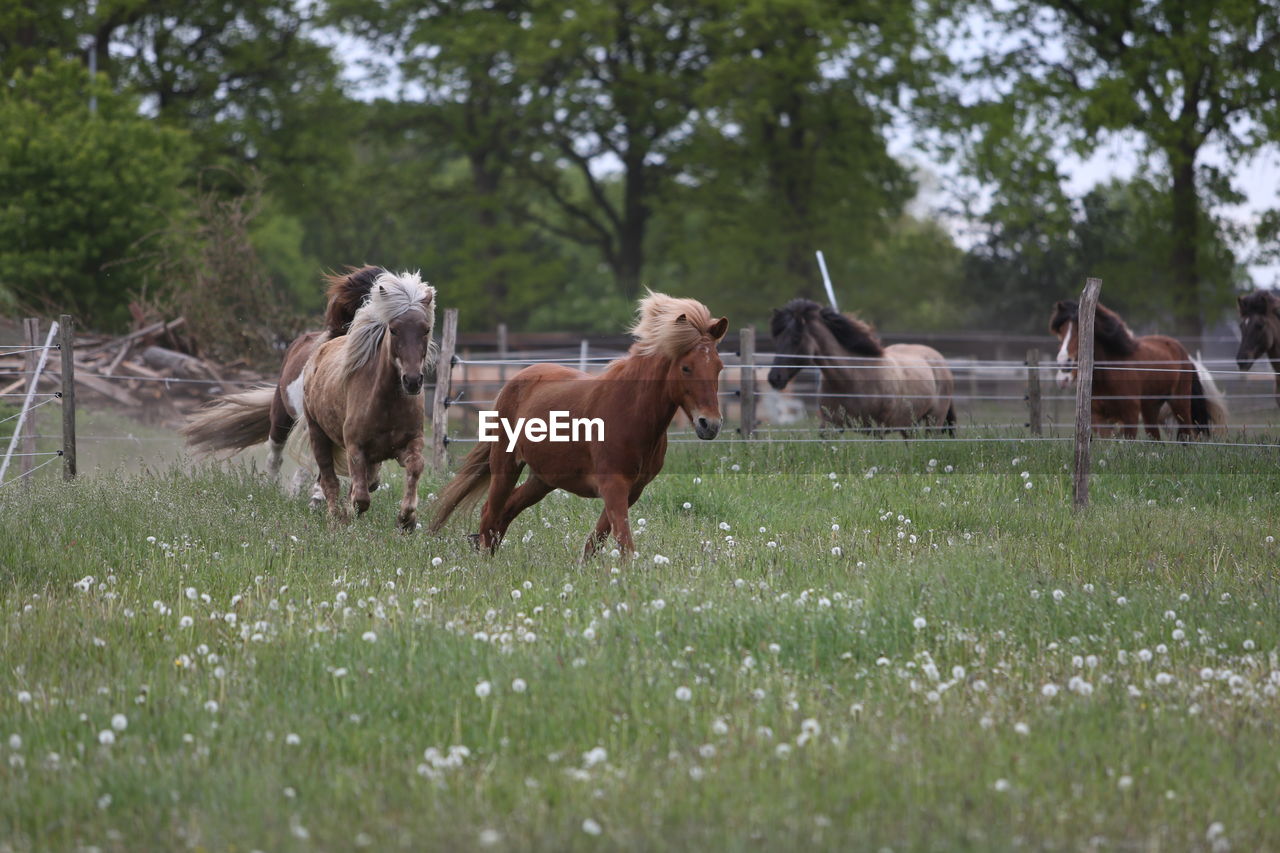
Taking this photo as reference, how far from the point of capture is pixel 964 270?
130ft

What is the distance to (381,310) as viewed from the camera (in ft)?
32.1

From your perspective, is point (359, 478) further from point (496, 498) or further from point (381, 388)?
point (496, 498)

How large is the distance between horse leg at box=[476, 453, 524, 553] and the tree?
2463 centimetres

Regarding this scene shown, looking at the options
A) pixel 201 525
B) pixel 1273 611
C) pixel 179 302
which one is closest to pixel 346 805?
pixel 1273 611

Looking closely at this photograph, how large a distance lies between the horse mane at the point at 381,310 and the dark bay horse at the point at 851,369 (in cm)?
608

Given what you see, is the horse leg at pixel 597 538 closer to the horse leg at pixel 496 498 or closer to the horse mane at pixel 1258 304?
the horse leg at pixel 496 498

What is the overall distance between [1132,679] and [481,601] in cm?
343

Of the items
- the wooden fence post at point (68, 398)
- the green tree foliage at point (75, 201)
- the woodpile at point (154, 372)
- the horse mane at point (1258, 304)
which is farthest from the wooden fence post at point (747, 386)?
the green tree foliage at point (75, 201)

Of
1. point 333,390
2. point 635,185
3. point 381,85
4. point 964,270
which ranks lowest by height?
point 333,390

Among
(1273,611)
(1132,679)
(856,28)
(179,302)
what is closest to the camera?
(1132,679)

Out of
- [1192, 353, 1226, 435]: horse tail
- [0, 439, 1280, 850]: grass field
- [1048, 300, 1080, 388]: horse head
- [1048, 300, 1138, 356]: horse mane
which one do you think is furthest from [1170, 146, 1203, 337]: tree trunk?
[0, 439, 1280, 850]: grass field

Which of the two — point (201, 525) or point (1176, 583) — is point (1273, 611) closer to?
point (1176, 583)

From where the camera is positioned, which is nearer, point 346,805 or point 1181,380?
point 346,805

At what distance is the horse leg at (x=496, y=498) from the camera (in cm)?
882
